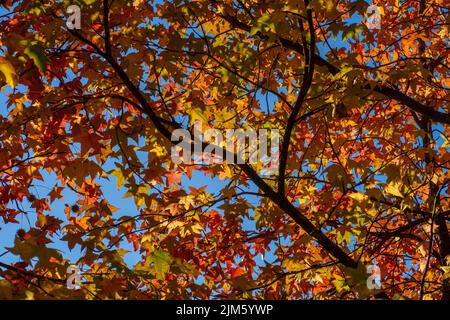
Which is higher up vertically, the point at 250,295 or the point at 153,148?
the point at 153,148

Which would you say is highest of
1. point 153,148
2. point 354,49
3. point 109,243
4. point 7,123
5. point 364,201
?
point 354,49

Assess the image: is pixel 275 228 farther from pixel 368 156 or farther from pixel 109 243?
pixel 368 156

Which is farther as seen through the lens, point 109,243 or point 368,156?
point 368,156

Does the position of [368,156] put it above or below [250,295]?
above

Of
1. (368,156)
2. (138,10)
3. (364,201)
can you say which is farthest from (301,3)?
(368,156)

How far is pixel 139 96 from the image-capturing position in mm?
3969

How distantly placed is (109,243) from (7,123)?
5.81ft

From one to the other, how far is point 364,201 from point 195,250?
6.77ft

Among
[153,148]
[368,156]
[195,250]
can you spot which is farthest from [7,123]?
[368,156]
